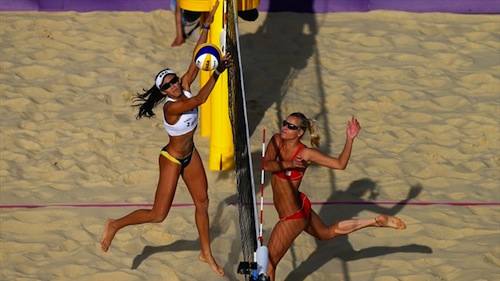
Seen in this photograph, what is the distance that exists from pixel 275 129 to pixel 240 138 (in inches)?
46.2

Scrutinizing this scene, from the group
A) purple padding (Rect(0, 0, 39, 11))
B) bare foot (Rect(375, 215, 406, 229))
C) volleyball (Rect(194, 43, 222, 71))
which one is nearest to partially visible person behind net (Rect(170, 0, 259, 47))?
purple padding (Rect(0, 0, 39, 11))

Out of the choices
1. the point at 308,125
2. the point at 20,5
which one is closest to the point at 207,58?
the point at 308,125

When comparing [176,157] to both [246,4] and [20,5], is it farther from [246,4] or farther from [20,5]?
[20,5]

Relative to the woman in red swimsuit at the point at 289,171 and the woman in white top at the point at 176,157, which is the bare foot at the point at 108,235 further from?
the woman in red swimsuit at the point at 289,171

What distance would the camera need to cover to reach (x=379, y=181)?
9.98m

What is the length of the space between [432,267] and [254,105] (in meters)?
3.32

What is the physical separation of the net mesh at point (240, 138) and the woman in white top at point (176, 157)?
35 centimetres

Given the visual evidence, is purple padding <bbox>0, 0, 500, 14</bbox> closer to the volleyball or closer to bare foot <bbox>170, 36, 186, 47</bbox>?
bare foot <bbox>170, 36, 186, 47</bbox>

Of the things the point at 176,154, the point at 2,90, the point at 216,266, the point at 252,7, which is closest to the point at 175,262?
the point at 216,266

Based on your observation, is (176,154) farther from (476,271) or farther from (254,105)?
(254,105)

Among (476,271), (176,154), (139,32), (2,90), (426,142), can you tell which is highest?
(139,32)

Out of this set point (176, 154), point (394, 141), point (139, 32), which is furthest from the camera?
point (139, 32)

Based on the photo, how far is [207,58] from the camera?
315 inches

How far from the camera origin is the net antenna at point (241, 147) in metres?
8.15
